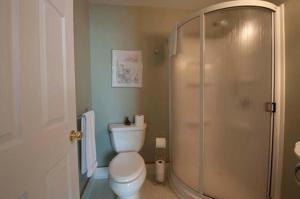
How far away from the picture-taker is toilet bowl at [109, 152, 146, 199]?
149cm

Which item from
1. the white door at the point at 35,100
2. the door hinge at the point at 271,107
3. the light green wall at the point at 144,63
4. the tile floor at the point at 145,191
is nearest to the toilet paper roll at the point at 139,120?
the light green wall at the point at 144,63

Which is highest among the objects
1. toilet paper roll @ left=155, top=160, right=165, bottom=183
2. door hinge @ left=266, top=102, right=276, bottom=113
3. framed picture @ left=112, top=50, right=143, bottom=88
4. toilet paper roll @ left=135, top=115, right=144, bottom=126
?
framed picture @ left=112, top=50, right=143, bottom=88

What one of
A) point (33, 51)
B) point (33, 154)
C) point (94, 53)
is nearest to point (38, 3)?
point (33, 51)

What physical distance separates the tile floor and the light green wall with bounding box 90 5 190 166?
0.94 ft

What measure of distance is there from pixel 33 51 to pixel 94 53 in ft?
5.49

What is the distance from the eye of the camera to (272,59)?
4.90 ft

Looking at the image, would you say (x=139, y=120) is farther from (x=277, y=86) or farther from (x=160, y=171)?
(x=277, y=86)

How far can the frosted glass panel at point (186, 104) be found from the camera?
1748mm

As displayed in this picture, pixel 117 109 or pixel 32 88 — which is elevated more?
pixel 32 88

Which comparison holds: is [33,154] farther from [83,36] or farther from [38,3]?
[83,36]

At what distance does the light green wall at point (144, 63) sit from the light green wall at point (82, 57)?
0.50 ft

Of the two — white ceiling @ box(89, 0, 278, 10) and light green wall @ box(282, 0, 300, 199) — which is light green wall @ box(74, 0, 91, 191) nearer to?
white ceiling @ box(89, 0, 278, 10)

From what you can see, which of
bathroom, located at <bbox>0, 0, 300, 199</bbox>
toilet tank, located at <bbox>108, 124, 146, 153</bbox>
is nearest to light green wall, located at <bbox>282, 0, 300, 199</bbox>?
bathroom, located at <bbox>0, 0, 300, 199</bbox>

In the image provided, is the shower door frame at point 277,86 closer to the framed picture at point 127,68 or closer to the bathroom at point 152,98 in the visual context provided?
the bathroom at point 152,98
